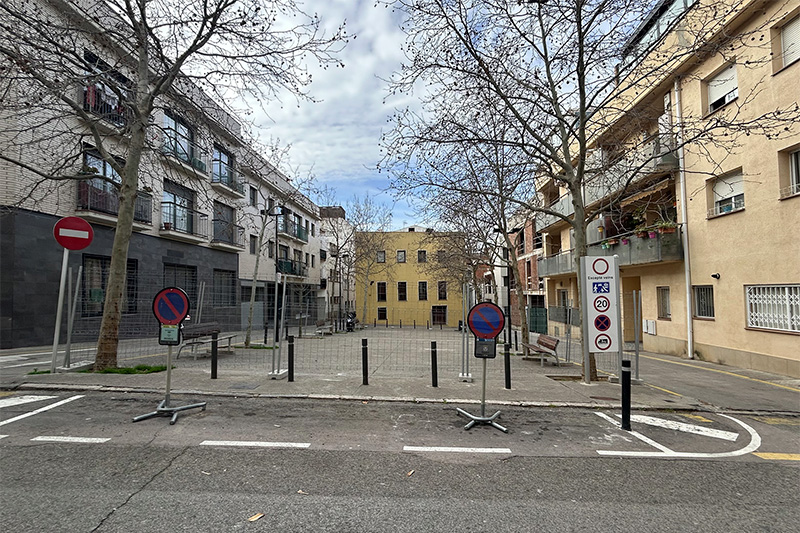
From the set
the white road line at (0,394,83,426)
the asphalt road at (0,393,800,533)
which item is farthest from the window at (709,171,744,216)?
the white road line at (0,394,83,426)

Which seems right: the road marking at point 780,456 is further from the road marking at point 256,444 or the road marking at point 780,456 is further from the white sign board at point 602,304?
the road marking at point 256,444

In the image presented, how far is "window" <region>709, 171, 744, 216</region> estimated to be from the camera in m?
11.6

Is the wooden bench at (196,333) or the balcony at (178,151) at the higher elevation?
the balcony at (178,151)

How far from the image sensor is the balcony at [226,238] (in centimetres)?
2512

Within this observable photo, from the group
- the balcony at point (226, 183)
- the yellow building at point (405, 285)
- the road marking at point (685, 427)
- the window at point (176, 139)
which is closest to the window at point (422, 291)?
the yellow building at point (405, 285)

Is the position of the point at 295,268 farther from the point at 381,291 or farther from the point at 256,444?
the point at 256,444

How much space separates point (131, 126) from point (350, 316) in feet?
74.4

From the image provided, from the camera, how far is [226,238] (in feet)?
86.9

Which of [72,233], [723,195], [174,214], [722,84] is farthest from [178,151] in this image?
[723,195]

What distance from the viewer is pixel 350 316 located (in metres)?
30.1

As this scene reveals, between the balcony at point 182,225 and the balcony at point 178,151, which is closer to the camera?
the balcony at point 178,151

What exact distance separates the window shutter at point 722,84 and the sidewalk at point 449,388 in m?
8.41

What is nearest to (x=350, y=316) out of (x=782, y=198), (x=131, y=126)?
(x=131, y=126)

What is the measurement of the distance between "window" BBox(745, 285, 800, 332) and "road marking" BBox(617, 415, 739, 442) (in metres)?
6.86
